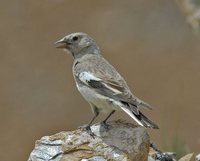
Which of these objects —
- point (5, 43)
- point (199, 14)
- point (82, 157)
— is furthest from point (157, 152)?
point (5, 43)

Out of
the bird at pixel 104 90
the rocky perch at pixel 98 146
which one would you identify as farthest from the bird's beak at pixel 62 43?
the rocky perch at pixel 98 146

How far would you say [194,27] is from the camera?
64.0 ft

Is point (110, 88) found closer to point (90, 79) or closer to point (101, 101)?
point (101, 101)

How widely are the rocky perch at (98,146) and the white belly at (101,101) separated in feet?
0.68

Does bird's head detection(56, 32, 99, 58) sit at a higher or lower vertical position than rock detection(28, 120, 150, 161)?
higher

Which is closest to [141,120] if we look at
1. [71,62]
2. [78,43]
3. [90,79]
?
[90,79]

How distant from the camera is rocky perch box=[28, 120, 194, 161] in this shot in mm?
10820

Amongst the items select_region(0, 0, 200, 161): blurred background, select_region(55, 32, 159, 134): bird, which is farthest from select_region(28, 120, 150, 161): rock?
select_region(0, 0, 200, 161): blurred background

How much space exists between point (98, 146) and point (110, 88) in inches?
23.7

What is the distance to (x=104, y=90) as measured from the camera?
11109mm

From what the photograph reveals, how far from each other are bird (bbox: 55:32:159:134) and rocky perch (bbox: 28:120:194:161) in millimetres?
157

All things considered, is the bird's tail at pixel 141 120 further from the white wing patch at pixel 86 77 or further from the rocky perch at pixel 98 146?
Result: the white wing patch at pixel 86 77

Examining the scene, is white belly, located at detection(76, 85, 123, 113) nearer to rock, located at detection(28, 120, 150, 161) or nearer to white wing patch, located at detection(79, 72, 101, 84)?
white wing patch, located at detection(79, 72, 101, 84)

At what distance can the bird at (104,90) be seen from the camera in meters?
10.8
